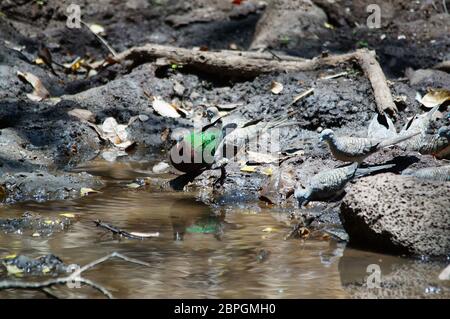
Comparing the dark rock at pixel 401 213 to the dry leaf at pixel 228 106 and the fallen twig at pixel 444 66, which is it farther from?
the fallen twig at pixel 444 66

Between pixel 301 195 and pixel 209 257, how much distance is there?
4.19 ft

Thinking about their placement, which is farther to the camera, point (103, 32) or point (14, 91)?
point (103, 32)

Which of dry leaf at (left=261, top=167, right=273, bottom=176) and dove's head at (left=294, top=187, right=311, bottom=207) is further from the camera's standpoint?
dry leaf at (left=261, top=167, right=273, bottom=176)

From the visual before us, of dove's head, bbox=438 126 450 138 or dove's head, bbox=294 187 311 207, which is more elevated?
dove's head, bbox=438 126 450 138

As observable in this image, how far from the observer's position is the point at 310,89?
820cm

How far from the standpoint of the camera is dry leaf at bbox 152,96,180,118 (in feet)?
28.6

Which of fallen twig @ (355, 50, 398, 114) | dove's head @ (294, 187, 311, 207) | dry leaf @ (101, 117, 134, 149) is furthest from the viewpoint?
dry leaf @ (101, 117, 134, 149)

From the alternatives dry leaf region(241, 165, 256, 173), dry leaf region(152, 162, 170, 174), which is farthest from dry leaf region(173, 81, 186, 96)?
dry leaf region(241, 165, 256, 173)

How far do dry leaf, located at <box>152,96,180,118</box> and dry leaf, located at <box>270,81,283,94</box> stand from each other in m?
1.15

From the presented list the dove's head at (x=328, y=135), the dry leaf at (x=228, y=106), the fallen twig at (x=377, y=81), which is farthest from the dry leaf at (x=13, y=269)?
the dry leaf at (x=228, y=106)

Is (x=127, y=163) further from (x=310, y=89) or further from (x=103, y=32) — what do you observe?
(x=103, y=32)

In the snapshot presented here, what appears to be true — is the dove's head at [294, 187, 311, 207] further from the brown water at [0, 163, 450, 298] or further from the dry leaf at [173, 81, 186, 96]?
the dry leaf at [173, 81, 186, 96]

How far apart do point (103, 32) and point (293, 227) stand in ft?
23.9
